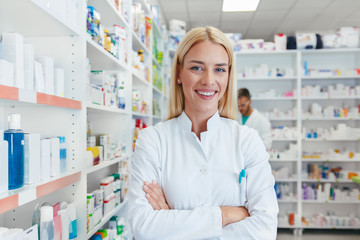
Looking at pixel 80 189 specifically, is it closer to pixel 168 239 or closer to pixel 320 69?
pixel 168 239

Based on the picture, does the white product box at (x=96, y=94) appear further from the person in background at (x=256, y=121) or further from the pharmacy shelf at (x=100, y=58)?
the person in background at (x=256, y=121)

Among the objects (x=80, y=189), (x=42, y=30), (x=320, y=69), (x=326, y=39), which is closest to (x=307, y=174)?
(x=320, y=69)

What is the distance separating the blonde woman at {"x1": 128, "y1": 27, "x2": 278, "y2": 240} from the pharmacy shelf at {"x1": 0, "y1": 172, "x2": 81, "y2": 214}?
0.38m

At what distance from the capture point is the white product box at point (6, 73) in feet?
3.91

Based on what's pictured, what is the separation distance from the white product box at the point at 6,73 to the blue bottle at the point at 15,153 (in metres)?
0.15

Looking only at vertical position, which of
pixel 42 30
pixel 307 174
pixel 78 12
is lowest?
pixel 307 174

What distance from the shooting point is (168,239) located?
4.20ft

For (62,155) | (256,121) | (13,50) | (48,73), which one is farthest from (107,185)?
(256,121)

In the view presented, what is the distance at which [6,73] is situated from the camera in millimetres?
1221

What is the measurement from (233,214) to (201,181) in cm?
19

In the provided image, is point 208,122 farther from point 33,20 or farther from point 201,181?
point 33,20

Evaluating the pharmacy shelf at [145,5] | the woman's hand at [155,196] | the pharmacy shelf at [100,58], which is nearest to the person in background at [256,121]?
the pharmacy shelf at [145,5]

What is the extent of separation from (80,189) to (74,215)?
0.15 meters

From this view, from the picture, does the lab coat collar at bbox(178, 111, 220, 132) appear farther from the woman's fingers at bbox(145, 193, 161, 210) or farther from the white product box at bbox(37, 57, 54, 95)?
the white product box at bbox(37, 57, 54, 95)
